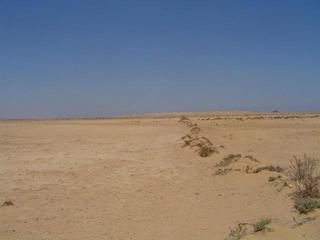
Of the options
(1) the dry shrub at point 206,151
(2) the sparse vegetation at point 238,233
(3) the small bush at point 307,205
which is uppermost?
(1) the dry shrub at point 206,151

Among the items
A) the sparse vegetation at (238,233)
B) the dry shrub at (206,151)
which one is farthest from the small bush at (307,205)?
the dry shrub at (206,151)

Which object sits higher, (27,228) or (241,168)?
(241,168)

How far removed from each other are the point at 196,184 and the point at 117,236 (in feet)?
17.8

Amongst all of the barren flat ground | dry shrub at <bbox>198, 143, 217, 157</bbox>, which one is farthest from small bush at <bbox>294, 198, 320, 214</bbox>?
dry shrub at <bbox>198, 143, 217, 157</bbox>

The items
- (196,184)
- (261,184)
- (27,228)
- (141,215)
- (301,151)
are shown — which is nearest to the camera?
(27,228)

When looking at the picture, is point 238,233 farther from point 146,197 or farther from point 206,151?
point 206,151

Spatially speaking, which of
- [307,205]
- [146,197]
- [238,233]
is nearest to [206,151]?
[146,197]

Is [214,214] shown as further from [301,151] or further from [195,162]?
[301,151]

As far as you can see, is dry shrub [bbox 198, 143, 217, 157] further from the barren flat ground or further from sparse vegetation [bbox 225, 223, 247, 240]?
sparse vegetation [bbox 225, 223, 247, 240]

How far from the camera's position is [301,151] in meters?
22.3

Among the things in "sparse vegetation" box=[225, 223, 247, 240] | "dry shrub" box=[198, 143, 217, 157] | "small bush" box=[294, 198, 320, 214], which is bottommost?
"sparse vegetation" box=[225, 223, 247, 240]

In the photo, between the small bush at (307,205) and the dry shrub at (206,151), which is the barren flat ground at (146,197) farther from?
the small bush at (307,205)

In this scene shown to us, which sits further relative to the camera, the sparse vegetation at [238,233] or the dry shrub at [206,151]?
the dry shrub at [206,151]

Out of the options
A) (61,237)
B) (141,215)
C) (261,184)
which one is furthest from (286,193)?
(61,237)
